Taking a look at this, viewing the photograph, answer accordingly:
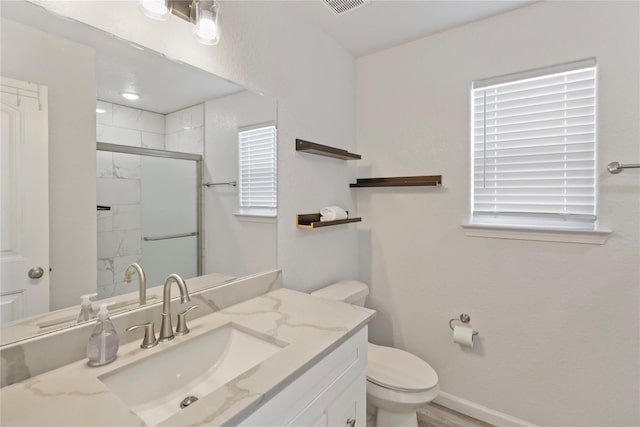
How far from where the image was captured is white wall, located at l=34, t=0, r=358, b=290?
3.48 ft

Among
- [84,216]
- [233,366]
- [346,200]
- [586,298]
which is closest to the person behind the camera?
[84,216]

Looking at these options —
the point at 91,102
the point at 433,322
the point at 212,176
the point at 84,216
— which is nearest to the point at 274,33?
the point at 212,176

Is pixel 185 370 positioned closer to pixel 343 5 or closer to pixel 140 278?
pixel 140 278

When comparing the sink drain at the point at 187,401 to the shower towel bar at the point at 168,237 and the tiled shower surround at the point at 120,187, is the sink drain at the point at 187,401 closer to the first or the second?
the tiled shower surround at the point at 120,187

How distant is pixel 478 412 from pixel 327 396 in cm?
135

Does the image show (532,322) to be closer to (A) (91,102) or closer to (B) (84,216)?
(B) (84,216)

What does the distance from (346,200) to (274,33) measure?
1.10 meters

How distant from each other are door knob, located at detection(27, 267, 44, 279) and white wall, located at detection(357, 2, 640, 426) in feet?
5.82

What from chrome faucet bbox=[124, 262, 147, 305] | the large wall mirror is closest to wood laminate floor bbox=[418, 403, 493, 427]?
the large wall mirror

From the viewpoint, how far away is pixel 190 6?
1135 millimetres

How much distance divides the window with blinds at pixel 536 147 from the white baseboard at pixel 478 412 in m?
1.12

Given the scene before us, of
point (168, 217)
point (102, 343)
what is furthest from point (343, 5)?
point (102, 343)

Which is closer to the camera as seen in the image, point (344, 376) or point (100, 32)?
point (100, 32)

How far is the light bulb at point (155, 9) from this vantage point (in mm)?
998
